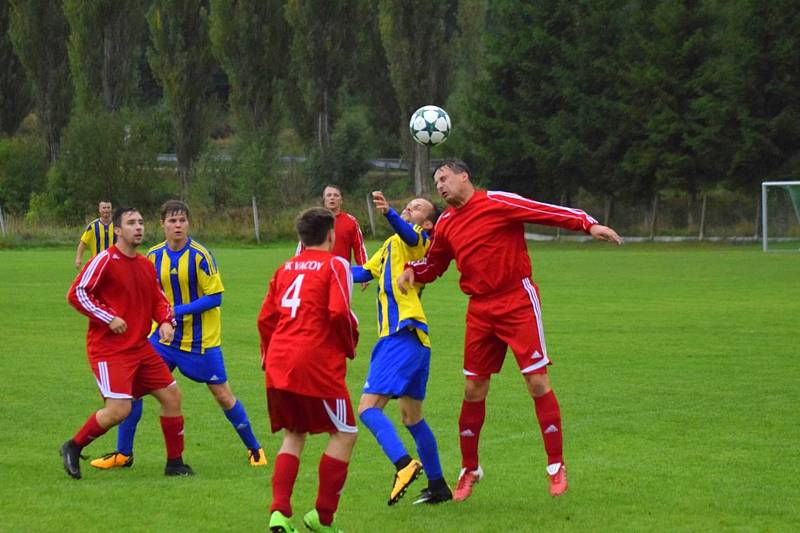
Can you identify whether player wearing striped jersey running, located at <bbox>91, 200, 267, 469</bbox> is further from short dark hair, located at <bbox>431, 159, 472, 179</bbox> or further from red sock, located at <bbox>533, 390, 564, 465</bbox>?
red sock, located at <bbox>533, 390, 564, 465</bbox>

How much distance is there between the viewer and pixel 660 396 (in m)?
11.3

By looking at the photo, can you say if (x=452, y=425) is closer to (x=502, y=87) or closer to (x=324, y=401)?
(x=324, y=401)

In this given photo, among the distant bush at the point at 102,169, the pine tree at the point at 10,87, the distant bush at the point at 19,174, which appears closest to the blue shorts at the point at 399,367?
the distant bush at the point at 102,169

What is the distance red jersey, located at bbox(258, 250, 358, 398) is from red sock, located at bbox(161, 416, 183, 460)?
2.00 metres

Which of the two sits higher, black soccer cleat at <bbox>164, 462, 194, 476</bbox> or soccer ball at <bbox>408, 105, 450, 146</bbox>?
soccer ball at <bbox>408, 105, 450, 146</bbox>

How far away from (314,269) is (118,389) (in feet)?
7.07

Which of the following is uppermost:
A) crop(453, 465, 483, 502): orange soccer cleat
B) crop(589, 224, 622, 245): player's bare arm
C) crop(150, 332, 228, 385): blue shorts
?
crop(589, 224, 622, 245): player's bare arm

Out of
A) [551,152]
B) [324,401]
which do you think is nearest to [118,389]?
[324,401]

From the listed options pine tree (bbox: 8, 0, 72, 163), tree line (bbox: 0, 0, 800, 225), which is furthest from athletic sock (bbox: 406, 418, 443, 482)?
pine tree (bbox: 8, 0, 72, 163)

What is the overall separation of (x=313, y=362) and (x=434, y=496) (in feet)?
5.47

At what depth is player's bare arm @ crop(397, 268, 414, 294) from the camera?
7414 millimetres

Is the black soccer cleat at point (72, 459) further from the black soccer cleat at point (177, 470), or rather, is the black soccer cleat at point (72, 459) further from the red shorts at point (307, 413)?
the red shorts at point (307, 413)

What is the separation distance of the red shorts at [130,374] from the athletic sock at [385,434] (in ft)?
5.29

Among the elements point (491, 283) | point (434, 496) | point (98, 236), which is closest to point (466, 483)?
point (434, 496)
